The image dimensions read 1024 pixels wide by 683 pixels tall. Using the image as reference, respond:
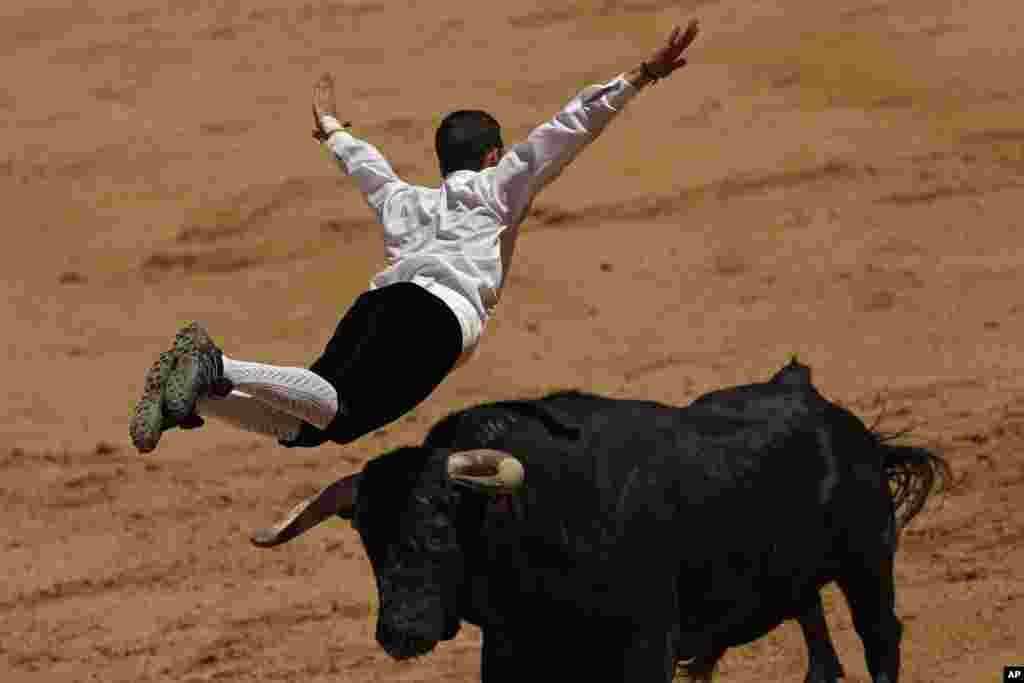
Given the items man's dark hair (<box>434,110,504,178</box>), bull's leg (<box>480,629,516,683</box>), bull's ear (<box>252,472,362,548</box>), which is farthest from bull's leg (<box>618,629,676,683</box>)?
man's dark hair (<box>434,110,504,178</box>)

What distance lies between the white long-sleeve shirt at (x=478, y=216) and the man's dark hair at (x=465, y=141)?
51mm

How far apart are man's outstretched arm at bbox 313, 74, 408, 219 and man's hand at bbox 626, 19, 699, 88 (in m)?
1.06

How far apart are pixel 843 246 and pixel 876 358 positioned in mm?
1371

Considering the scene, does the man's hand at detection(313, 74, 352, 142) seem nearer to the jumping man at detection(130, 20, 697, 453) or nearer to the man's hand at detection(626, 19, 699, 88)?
the jumping man at detection(130, 20, 697, 453)

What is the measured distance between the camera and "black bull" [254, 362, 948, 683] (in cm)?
942

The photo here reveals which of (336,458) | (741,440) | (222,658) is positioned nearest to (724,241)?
(336,458)

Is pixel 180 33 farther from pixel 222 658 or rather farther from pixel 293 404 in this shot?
pixel 293 404

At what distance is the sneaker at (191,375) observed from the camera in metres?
8.79

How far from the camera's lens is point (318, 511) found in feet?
31.6

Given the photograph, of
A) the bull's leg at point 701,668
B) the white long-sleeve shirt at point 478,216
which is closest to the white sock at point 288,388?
the white long-sleeve shirt at point 478,216

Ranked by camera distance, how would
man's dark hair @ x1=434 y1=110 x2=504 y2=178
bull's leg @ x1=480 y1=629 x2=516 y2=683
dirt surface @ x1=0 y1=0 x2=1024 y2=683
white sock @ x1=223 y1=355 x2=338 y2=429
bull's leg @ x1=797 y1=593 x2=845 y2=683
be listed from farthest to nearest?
1. dirt surface @ x1=0 y1=0 x2=1024 y2=683
2. bull's leg @ x1=797 y1=593 x2=845 y2=683
3. man's dark hair @ x1=434 y1=110 x2=504 y2=178
4. bull's leg @ x1=480 y1=629 x2=516 y2=683
5. white sock @ x1=223 y1=355 x2=338 y2=429

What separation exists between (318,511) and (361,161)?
1.45m

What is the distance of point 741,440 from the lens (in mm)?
10547

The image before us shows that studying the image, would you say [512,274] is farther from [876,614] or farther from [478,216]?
[478,216]
